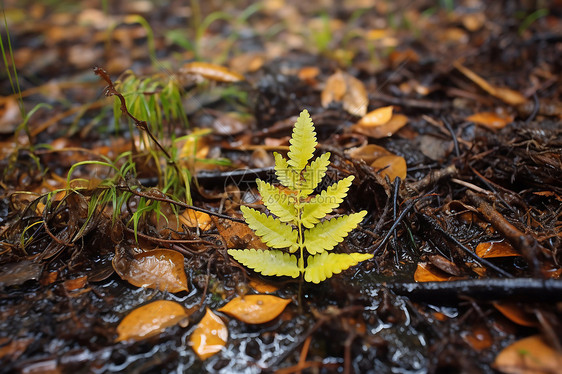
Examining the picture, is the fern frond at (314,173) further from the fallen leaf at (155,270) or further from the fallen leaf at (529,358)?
the fallen leaf at (529,358)

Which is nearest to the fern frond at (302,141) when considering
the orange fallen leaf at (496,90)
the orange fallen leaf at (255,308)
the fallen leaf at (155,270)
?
the orange fallen leaf at (255,308)

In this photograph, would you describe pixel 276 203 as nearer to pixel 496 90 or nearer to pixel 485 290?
pixel 485 290

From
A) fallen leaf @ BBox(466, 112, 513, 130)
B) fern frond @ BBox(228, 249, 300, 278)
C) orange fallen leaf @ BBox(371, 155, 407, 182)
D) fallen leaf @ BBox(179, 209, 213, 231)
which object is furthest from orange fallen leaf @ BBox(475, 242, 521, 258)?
fallen leaf @ BBox(179, 209, 213, 231)

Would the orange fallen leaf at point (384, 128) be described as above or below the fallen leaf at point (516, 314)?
above

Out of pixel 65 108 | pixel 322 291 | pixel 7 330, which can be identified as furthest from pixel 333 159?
pixel 65 108

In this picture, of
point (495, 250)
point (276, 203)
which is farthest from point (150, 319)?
point (495, 250)

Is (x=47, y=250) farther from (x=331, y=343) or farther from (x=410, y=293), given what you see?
(x=410, y=293)

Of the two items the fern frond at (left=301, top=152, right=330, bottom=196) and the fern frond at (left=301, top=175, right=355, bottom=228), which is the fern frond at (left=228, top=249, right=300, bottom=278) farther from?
the fern frond at (left=301, top=152, right=330, bottom=196)
